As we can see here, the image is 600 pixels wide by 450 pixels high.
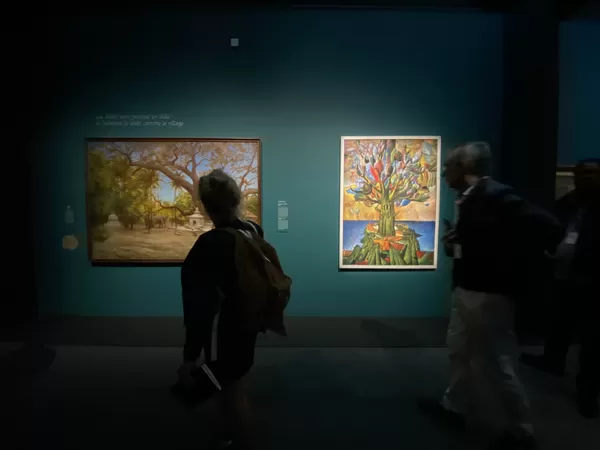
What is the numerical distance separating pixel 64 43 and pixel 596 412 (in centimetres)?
546

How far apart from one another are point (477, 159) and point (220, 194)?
154 cm

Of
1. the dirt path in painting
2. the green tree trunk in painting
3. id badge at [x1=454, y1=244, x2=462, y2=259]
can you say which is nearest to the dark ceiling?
id badge at [x1=454, y1=244, x2=462, y2=259]

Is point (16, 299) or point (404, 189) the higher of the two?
point (404, 189)

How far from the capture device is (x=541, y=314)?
3117 mm

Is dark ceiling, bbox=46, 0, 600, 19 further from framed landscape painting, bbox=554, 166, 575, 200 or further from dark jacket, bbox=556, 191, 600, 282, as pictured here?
dark jacket, bbox=556, 191, 600, 282

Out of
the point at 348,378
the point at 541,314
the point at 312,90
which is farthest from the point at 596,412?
the point at 312,90

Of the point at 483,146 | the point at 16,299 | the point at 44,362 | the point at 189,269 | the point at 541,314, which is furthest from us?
the point at 16,299

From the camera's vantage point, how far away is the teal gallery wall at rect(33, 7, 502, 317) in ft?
13.3

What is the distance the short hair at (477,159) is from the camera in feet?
8.05

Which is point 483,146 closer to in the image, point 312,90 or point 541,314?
point 541,314

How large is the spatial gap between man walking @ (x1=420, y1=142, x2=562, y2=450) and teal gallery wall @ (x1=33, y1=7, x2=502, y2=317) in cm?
165

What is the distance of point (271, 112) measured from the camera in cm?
418

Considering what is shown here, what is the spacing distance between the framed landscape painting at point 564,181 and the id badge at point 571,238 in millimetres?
349

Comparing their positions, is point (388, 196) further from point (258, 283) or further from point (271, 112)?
point (258, 283)
